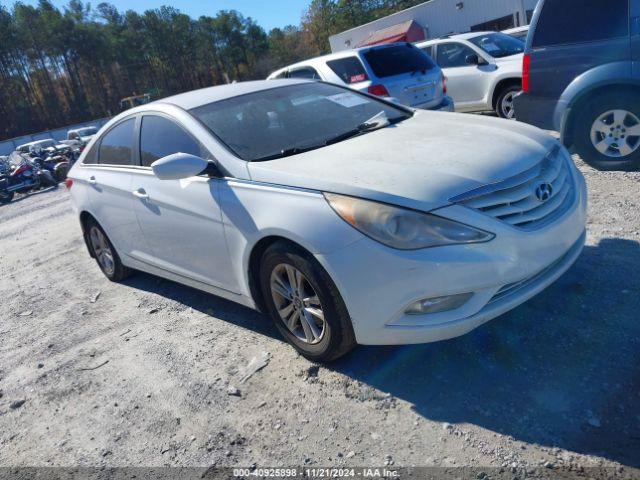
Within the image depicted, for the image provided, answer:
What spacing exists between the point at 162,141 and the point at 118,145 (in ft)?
2.91

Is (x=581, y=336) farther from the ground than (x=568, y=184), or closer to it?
closer to it

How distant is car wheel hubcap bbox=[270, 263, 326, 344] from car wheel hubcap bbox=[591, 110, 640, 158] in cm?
399

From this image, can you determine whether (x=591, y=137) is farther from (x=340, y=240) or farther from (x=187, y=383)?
(x=187, y=383)

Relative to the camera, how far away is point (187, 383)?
3.47m

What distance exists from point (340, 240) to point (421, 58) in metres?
6.86

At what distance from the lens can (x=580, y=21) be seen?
5.52m

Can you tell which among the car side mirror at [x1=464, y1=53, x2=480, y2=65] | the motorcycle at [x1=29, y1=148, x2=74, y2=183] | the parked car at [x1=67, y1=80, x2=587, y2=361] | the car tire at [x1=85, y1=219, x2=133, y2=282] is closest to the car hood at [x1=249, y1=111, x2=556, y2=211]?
the parked car at [x1=67, y1=80, x2=587, y2=361]

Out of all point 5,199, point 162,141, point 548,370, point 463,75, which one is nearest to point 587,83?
point 548,370

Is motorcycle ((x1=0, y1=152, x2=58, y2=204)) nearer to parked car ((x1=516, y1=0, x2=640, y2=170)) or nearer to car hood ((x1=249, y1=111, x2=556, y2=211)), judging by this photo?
parked car ((x1=516, y1=0, x2=640, y2=170))

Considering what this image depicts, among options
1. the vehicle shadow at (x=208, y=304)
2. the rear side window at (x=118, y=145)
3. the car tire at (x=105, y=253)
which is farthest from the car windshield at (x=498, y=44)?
the car tire at (x=105, y=253)

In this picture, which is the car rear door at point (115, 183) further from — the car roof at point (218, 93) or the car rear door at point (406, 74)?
the car rear door at point (406, 74)

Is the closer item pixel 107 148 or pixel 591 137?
pixel 107 148

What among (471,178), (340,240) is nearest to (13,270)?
(340,240)

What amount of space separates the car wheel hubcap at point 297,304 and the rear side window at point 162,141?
39.5 inches
